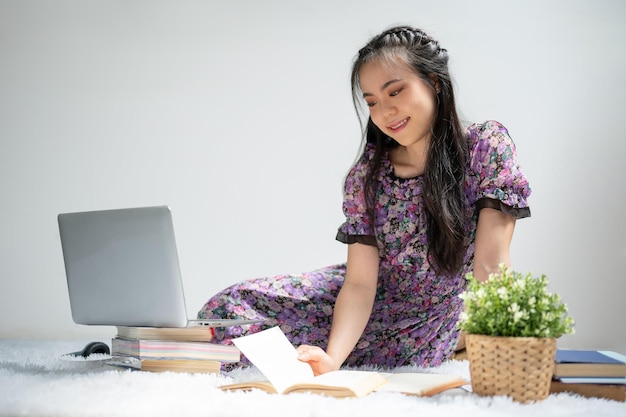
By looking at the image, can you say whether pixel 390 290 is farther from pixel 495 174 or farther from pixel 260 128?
pixel 260 128

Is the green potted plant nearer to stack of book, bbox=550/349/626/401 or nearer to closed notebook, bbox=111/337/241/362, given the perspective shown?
stack of book, bbox=550/349/626/401

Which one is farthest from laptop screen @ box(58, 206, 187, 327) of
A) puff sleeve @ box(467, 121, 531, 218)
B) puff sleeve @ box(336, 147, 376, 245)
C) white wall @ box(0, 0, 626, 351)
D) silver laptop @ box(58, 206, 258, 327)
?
white wall @ box(0, 0, 626, 351)

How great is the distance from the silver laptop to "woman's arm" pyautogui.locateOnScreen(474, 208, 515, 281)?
0.62 m

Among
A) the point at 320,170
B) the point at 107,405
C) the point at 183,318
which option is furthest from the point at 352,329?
the point at 320,170

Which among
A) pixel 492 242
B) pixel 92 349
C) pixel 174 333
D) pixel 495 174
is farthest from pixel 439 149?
pixel 92 349

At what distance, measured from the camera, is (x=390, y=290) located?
2.24 m

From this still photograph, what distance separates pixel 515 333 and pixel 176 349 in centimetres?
87

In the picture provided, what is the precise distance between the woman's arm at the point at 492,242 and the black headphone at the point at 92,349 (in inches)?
50.2

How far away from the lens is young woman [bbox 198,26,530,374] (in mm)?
1931

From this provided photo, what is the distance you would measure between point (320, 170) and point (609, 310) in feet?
5.28

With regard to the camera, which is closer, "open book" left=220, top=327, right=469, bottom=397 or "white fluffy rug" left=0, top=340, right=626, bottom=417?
"white fluffy rug" left=0, top=340, right=626, bottom=417

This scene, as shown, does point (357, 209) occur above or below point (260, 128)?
below

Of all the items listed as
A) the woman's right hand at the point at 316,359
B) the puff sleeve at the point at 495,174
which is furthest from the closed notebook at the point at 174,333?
the puff sleeve at the point at 495,174

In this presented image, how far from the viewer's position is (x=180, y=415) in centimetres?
142
